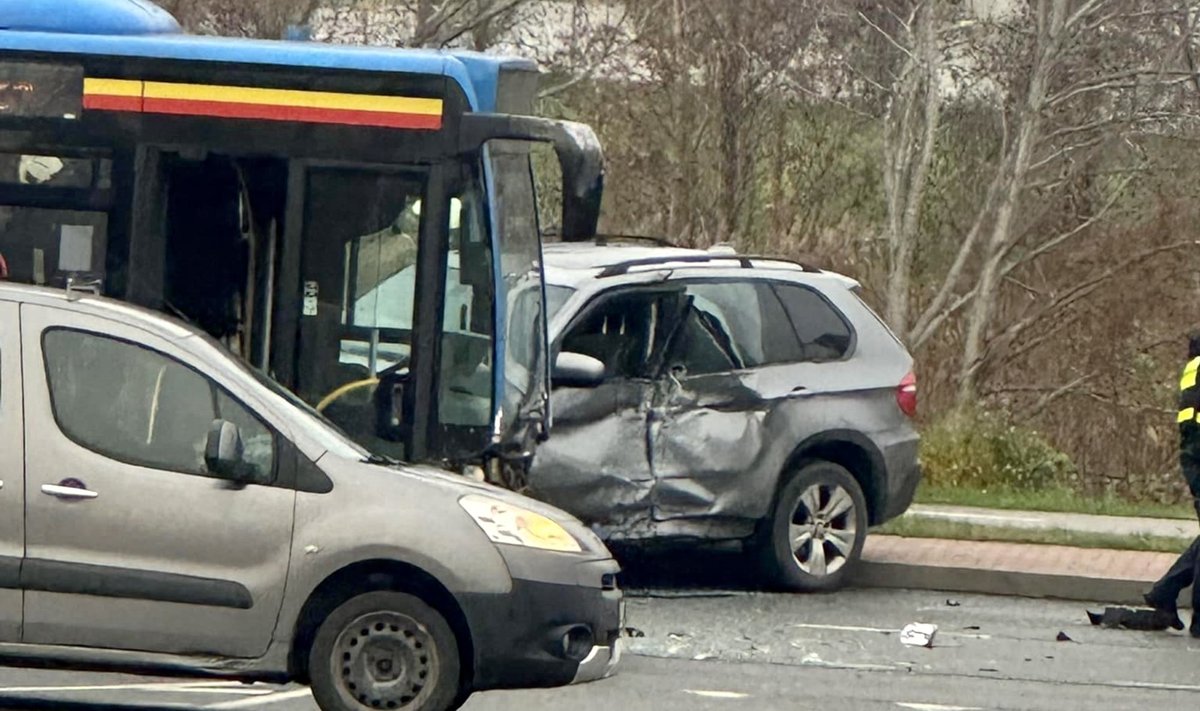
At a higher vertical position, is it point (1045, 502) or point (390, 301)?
point (390, 301)

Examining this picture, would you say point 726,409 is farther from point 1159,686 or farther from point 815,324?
point 1159,686

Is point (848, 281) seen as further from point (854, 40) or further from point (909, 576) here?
point (854, 40)

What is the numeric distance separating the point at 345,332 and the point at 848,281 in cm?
415

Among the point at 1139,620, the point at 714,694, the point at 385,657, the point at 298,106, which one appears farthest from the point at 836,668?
the point at 298,106

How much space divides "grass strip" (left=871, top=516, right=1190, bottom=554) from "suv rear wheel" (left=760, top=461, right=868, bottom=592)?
197 cm

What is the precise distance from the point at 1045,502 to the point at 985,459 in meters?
1.72

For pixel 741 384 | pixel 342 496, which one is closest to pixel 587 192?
pixel 342 496

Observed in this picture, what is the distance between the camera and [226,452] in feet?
26.0

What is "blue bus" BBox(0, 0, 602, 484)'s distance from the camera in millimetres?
10648

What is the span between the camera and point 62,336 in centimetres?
823

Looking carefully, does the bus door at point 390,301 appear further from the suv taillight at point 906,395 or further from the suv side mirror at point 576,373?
the suv taillight at point 906,395

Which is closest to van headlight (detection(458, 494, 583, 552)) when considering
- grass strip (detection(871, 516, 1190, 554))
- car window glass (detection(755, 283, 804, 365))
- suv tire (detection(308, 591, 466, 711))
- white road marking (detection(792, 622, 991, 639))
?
suv tire (detection(308, 591, 466, 711))

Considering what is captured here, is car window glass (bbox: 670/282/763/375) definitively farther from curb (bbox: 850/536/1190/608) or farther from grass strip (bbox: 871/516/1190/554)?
grass strip (bbox: 871/516/1190/554)

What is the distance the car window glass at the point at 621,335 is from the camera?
12.8m
